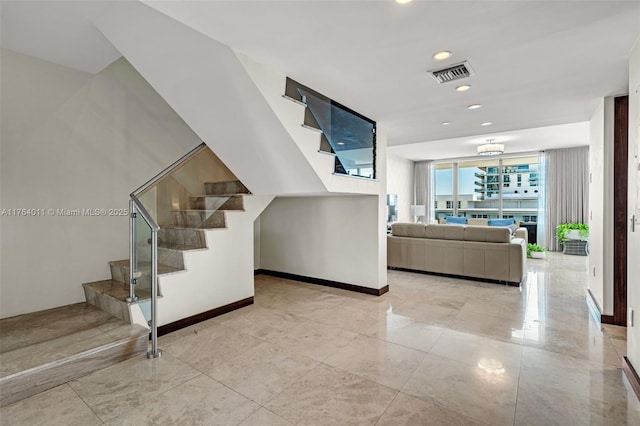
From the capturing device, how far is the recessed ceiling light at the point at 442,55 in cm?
251

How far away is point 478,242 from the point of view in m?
5.46

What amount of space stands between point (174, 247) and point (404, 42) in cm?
311

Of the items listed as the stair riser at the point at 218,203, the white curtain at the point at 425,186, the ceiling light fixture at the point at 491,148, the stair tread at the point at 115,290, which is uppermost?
the ceiling light fixture at the point at 491,148

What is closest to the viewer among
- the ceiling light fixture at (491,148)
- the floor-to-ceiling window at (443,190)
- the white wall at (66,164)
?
the white wall at (66,164)

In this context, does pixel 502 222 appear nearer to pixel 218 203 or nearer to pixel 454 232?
pixel 454 232

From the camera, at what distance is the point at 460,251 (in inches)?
221

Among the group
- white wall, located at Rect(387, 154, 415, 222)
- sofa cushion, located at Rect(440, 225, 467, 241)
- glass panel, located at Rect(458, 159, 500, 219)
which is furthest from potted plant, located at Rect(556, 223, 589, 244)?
sofa cushion, located at Rect(440, 225, 467, 241)

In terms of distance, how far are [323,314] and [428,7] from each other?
3251mm

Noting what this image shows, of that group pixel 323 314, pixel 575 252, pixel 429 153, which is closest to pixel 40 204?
pixel 323 314

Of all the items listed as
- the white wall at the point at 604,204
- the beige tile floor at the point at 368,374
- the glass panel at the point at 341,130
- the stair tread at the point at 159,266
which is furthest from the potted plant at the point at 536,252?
the stair tread at the point at 159,266

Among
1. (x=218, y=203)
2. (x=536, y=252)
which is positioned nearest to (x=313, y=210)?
(x=218, y=203)

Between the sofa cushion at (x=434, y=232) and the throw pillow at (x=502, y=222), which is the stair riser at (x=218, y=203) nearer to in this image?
the sofa cushion at (x=434, y=232)

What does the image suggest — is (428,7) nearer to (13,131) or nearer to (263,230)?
(13,131)

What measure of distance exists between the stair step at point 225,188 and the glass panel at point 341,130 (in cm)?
136
